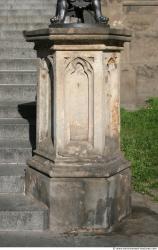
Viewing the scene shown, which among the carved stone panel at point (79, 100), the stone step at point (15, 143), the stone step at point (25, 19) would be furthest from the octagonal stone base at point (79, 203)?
the stone step at point (25, 19)

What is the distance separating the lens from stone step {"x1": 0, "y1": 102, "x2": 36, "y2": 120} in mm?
6562

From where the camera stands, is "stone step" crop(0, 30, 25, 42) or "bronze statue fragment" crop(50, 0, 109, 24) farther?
"stone step" crop(0, 30, 25, 42)

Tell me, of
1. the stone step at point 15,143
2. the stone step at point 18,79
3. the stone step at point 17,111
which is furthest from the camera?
the stone step at point 18,79

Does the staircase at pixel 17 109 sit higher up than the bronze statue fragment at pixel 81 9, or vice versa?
the bronze statue fragment at pixel 81 9

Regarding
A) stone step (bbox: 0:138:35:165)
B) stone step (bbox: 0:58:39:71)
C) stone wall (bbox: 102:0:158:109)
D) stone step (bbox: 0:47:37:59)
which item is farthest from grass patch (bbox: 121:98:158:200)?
stone step (bbox: 0:47:37:59)

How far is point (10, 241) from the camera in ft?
14.9

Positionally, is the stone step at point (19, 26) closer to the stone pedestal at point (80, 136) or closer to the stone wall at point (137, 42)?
the stone wall at point (137, 42)

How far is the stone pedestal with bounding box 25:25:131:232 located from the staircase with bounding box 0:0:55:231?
0.26 metres

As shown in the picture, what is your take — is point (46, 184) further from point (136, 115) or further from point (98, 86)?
point (136, 115)

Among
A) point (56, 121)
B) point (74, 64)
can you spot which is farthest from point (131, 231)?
point (74, 64)

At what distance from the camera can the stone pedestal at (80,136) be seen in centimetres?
Result: 473

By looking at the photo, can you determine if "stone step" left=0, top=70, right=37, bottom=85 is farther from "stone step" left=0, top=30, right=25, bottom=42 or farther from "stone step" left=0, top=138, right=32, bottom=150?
"stone step" left=0, top=30, right=25, bottom=42

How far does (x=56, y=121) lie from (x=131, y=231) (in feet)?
3.74

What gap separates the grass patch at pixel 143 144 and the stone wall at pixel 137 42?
0.35 meters
